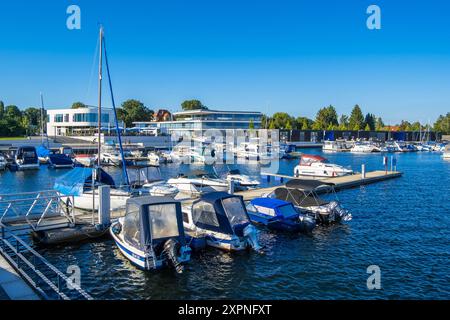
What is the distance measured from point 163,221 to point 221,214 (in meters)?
3.98

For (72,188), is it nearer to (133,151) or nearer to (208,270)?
(208,270)

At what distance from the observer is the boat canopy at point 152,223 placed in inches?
727

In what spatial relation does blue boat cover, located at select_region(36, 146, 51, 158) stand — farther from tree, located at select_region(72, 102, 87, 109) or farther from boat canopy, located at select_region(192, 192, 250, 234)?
tree, located at select_region(72, 102, 87, 109)

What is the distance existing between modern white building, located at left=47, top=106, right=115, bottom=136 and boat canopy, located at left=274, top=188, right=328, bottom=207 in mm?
108663

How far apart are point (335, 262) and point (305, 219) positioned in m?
5.50

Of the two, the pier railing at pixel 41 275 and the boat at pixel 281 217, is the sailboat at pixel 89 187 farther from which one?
the boat at pixel 281 217

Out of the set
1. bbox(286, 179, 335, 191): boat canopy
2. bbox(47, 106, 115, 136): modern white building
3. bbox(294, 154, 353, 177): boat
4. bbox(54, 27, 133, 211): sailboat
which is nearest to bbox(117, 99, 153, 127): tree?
bbox(47, 106, 115, 136): modern white building

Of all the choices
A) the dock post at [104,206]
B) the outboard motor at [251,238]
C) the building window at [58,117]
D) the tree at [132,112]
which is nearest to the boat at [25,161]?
the dock post at [104,206]

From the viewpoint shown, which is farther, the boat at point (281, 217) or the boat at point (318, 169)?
the boat at point (318, 169)

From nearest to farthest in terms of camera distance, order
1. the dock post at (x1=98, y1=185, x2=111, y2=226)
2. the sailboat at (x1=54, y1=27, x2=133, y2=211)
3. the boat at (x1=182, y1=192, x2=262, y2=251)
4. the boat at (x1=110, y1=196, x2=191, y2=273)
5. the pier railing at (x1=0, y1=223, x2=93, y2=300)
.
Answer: the pier railing at (x1=0, y1=223, x2=93, y2=300) → the boat at (x1=110, y1=196, x2=191, y2=273) → the boat at (x1=182, y1=192, x2=262, y2=251) → the dock post at (x1=98, y1=185, x2=111, y2=226) → the sailboat at (x1=54, y1=27, x2=133, y2=211)

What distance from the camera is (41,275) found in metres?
14.2

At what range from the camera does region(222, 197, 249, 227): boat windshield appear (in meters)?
22.1

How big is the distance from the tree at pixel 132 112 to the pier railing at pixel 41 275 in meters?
161

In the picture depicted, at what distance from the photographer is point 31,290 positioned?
14.1m
